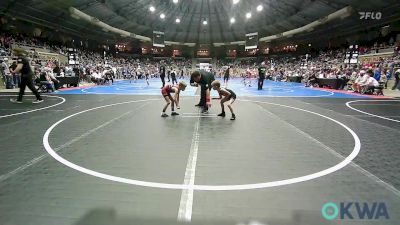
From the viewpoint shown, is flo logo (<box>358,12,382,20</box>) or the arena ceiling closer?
the arena ceiling

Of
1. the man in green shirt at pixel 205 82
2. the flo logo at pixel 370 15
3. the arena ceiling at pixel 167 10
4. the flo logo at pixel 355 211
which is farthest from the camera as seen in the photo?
the flo logo at pixel 370 15

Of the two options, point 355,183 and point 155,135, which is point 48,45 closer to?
point 155,135

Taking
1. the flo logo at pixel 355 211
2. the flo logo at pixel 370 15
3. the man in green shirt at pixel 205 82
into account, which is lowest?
the flo logo at pixel 355 211

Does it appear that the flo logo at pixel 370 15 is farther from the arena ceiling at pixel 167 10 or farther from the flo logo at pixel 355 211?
the flo logo at pixel 355 211

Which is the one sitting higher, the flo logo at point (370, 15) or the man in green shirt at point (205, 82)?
the flo logo at point (370, 15)

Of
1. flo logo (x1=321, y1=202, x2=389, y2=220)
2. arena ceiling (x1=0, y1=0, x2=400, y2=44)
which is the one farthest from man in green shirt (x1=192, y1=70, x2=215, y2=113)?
arena ceiling (x1=0, y1=0, x2=400, y2=44)

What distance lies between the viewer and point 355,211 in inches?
125

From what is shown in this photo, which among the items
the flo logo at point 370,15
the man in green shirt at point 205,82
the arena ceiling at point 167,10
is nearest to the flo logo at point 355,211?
the man in green shirt at point 205,82

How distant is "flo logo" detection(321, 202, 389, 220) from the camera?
120 inches

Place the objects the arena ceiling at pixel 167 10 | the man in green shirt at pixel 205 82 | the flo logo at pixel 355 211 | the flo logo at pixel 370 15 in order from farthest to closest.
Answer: the flo logo at pixel 370 15 < the arena ceiling at pixel 167 10 < the man in green shirt at pixel 205 82 < the flo logo at pixel 355 211

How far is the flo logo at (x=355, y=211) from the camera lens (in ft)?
10.0

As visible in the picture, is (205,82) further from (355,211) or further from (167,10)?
(167,10)

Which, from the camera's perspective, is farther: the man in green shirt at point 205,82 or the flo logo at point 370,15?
the flo logo at point 370,15

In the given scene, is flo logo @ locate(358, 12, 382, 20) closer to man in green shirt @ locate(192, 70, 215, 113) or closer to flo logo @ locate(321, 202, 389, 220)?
man in green shirt @ locate(192, 70, 215, 113)
